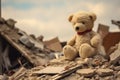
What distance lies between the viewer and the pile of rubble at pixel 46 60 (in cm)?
625

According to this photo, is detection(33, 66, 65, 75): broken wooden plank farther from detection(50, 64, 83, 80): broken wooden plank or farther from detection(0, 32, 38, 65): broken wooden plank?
detection(0, 32, 38, 65): broken wooden plank

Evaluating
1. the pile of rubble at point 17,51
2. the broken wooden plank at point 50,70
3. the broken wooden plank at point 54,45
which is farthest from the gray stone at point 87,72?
the broken wooden plank at point 54,45

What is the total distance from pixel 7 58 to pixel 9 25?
1211mm

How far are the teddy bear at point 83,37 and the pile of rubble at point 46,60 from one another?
0.39 ft

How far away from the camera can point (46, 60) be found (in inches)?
481

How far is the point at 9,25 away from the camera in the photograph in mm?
13133

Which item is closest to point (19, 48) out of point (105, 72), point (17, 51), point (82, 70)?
point (17, 51)

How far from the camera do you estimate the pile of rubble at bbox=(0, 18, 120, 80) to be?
625cm

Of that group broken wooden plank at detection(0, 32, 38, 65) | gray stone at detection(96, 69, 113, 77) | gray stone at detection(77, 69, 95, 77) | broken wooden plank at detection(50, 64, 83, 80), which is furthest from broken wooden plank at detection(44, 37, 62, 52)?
gray stone at detection(96, 69, 113, 77)

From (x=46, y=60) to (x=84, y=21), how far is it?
5.49 meters

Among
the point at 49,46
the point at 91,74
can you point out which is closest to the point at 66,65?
the point at 91,74

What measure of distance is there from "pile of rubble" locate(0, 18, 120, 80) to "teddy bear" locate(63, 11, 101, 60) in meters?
0.12

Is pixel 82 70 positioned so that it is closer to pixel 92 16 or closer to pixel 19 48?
pixel 92 16

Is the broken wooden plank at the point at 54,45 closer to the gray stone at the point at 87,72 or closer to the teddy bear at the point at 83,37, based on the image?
the teddy bear at the point at 83,37
